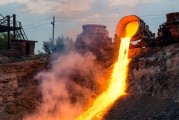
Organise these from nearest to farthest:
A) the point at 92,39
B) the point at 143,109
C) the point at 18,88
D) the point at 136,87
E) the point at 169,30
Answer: the point at 143,109, the point at 136,87, the point at 169,30, the point at 18,88, the point at 92,39

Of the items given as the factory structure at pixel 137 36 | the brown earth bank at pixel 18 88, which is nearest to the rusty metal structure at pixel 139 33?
the factory structure at pixel 137 36

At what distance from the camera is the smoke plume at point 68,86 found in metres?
20.7

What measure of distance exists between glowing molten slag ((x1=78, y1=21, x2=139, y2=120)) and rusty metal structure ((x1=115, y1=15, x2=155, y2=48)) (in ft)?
0.84

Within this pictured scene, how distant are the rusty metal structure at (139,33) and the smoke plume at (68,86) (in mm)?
2166

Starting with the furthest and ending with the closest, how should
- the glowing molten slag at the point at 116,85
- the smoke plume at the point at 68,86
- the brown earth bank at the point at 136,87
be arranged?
1. the smoke plume at the point at 68,86
2. the glowing molten slag at the point at 116,85
3. the brown earth bank at the point at 136,87

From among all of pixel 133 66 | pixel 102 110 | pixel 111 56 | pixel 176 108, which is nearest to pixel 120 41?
pixel 111 56

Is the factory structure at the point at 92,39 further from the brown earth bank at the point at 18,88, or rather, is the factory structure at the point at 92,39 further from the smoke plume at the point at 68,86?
the brown earth bank at the point at 18,88

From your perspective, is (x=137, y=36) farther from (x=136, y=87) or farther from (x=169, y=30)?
(x=136, y=87)

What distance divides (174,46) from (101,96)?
170 inches

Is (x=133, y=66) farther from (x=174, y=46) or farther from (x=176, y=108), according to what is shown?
(x=176, y=108)

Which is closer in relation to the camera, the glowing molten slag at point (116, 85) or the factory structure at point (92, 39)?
the glowing molten slag at point (116, 85)

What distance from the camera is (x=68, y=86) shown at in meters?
22.1

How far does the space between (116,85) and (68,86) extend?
2.74m

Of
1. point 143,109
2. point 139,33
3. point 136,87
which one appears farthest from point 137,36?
point 143,109
